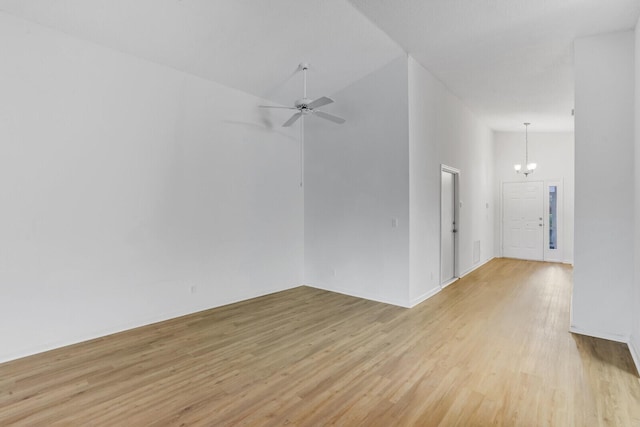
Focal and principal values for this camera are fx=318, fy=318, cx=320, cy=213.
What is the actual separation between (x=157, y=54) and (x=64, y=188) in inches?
71.9

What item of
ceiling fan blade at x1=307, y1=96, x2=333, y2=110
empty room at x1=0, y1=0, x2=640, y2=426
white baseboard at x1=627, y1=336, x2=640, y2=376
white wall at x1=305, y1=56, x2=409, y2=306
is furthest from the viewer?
white wall at x1=305, y1=56, x2=409, y2=306

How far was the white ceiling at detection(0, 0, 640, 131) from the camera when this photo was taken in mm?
3076

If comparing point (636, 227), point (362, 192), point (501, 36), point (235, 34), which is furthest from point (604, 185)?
point (235, 34)

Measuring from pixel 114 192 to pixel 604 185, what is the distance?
532cm

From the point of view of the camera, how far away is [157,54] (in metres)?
3.74

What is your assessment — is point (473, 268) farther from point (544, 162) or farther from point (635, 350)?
point (635, 350)

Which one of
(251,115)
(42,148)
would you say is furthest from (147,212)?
(251,115)

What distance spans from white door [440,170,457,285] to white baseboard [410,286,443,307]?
28 centimetres

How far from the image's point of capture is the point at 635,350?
2914mm

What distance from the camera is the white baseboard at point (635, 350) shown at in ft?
9.04

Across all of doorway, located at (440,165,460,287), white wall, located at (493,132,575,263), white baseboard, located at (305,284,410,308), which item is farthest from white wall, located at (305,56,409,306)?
white wall, located at (493,132,575,263)

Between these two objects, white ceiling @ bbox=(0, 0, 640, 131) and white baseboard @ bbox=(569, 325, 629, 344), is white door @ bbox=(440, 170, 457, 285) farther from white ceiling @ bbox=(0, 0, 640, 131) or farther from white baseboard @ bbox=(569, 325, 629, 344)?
white baseboard @ bbox=(569, 325, 629, 344)

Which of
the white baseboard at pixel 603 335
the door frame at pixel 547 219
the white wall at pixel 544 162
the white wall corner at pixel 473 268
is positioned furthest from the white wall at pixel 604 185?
the door frame at pixel 547 219

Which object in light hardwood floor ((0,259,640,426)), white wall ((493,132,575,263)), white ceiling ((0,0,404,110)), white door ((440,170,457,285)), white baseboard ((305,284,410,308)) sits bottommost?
light hardwood floor ((0,259,640,426))
